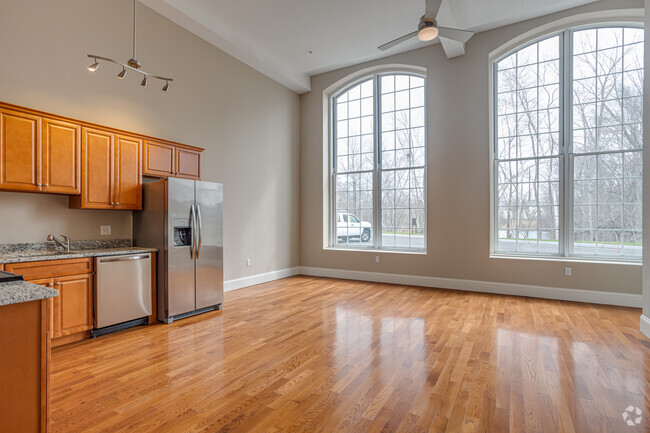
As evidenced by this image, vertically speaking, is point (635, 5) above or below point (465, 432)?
above

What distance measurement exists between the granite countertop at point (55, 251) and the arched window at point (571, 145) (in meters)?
5.36

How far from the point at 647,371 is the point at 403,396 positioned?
6.57 ft

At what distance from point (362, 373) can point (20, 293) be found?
216 centimetres

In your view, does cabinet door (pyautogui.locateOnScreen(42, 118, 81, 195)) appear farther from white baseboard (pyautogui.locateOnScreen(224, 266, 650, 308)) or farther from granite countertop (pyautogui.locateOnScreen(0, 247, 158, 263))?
white baseboard (pyautogui.locateOnScreen(224, 266, 650, 308))

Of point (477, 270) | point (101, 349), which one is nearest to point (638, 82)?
point (477, 270)

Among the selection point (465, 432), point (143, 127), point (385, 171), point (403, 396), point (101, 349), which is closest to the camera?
point (465, 432)

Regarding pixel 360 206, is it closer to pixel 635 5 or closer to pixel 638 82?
pixel 638 82

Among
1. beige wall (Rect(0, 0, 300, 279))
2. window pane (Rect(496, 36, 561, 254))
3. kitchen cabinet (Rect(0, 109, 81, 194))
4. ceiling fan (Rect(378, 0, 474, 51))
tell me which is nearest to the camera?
kitchen cabinet (Rect(0, 109, 81, 194))

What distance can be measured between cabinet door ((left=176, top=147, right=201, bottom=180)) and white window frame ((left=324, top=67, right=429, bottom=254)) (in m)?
2.99

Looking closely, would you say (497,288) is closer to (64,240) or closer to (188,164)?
(188,164)

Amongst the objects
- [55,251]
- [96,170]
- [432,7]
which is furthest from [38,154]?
[432,7]

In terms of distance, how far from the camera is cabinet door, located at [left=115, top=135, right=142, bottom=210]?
385cm

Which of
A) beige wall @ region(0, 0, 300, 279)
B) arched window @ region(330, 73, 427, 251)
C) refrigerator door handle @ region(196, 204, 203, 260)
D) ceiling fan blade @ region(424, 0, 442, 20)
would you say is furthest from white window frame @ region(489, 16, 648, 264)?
refrigerator door handle @ region(196, 204, 203, 260)

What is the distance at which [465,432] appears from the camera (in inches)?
74.3
